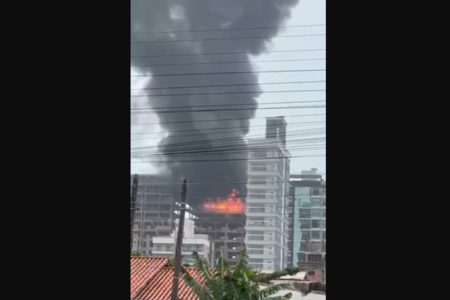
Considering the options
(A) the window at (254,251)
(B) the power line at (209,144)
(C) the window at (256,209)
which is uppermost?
(B) the power line at (209,144)

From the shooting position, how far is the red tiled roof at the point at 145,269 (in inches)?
138

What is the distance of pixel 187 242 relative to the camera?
2.95 m

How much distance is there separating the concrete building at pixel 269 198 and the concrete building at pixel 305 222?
0.12 feet

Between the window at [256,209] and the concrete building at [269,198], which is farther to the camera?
the window at [256,209]

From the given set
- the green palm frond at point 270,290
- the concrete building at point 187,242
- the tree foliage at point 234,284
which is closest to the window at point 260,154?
the concrete building at point 187,242

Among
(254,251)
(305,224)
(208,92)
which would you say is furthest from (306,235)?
(208,92)

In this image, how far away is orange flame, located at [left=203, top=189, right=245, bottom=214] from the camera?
260cm

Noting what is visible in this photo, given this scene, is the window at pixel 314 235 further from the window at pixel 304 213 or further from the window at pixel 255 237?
the window at pixel 255 237

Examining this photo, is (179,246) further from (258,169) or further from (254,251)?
(258,169)

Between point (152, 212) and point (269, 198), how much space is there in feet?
1.88

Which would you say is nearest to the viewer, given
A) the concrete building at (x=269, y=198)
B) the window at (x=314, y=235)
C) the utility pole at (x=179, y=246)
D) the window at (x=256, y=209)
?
the window at (x=314, y=235)

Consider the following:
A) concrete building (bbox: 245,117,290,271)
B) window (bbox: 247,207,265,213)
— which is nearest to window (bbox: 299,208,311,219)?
concrete building (bbox: 245,117,290,271)

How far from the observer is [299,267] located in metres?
2.54
